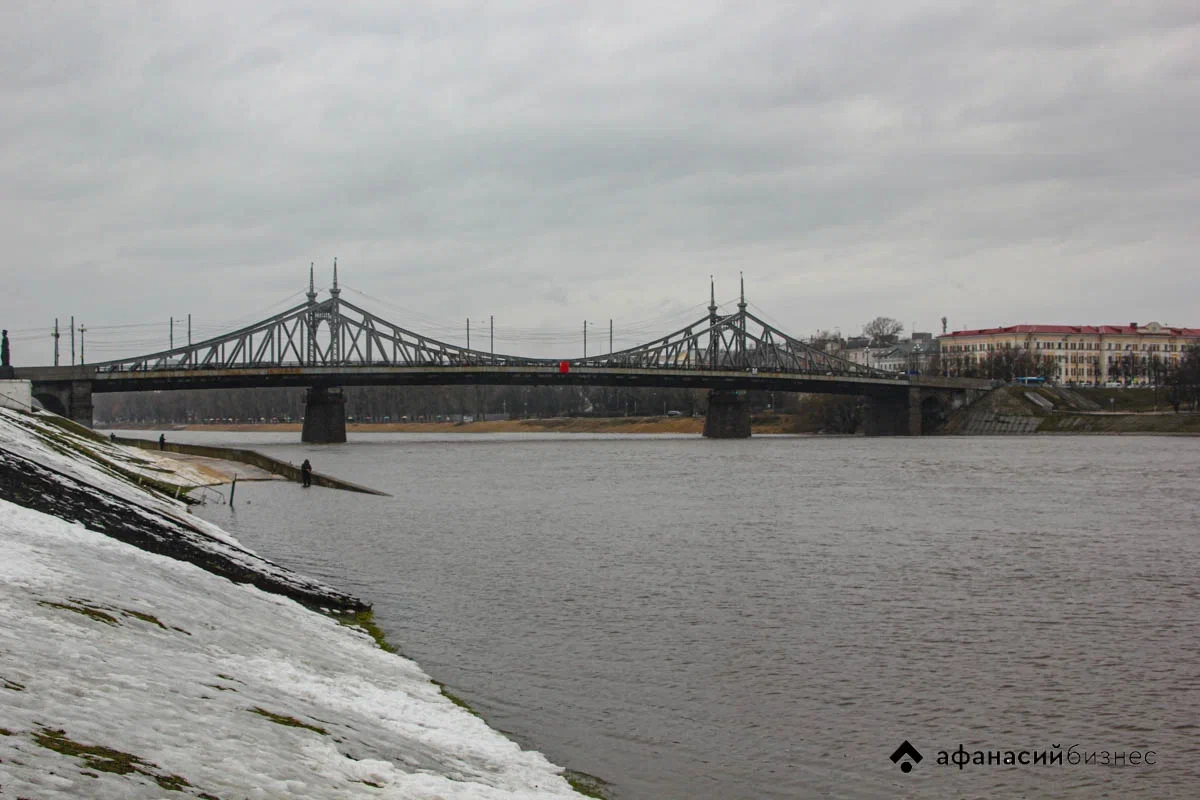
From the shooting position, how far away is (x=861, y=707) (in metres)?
14.3

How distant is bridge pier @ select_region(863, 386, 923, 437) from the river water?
86613mm

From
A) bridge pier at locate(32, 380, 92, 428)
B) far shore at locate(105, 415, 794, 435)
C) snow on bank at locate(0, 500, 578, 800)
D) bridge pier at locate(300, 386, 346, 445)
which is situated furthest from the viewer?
far shore at locate(105, 415, 794, 435)

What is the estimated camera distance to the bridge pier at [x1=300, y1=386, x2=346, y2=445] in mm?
116438

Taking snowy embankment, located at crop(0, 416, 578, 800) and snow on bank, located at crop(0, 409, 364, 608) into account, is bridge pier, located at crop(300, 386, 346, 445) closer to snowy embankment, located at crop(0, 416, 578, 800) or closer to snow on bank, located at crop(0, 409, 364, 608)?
snow on bank, located at crop(0, 409, 364, 608)

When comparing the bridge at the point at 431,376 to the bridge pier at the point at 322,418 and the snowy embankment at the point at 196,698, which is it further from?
the snowy embankment at the point at 196,698

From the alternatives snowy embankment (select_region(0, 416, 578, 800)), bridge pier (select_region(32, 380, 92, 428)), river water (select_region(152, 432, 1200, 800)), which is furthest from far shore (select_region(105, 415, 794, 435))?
snowy embankment (select_region(0, 416, 578, 800))

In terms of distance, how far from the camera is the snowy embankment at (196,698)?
8.23m

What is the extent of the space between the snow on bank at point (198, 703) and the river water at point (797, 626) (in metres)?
1.18

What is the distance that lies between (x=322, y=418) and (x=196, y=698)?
109 metres

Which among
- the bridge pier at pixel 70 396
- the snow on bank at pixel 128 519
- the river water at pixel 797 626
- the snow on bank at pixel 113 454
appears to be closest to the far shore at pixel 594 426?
the bridge pier at pixel 70 396

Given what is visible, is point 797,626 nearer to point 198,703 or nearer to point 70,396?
point 198,703

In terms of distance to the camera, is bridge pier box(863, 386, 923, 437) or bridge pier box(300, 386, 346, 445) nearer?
bridge pier box(300, 386, 346, 445)

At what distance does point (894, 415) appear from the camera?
134375 mm

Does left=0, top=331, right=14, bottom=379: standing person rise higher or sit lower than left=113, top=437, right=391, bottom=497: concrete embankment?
higher
